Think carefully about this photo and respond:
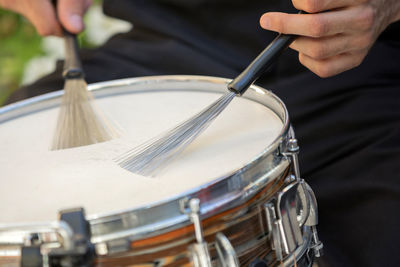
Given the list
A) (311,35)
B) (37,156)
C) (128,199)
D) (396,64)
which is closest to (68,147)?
(37,156)

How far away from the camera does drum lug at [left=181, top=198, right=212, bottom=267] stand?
1.93ft

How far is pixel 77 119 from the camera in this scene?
896 millimetres

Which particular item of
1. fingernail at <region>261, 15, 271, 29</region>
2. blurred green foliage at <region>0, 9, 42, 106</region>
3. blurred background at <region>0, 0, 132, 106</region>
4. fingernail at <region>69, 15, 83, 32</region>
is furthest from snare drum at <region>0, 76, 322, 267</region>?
blurred green foliage at <region>0, 9, 42, 106</region>

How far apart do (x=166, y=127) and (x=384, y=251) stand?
0.37m

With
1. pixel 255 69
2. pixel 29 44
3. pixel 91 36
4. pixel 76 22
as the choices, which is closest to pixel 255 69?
pixel 255 69

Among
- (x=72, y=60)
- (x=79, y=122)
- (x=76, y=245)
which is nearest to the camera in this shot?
(x=76, y=245)

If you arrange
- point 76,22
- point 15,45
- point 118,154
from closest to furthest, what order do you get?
1. point 118,154
2. point 76,22
3. point 15,45

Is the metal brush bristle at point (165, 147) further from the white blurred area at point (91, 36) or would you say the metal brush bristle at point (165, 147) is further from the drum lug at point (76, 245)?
the white blurred area at point (91, 36)

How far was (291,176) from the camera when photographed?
0.72 meters

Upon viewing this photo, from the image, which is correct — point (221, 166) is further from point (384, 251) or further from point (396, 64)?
point (396, 64)

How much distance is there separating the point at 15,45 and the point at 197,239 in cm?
192

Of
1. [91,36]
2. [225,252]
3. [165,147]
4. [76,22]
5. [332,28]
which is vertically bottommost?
[225,252]

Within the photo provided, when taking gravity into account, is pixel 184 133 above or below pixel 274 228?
above

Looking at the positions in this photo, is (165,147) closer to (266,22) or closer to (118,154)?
(118,154)
